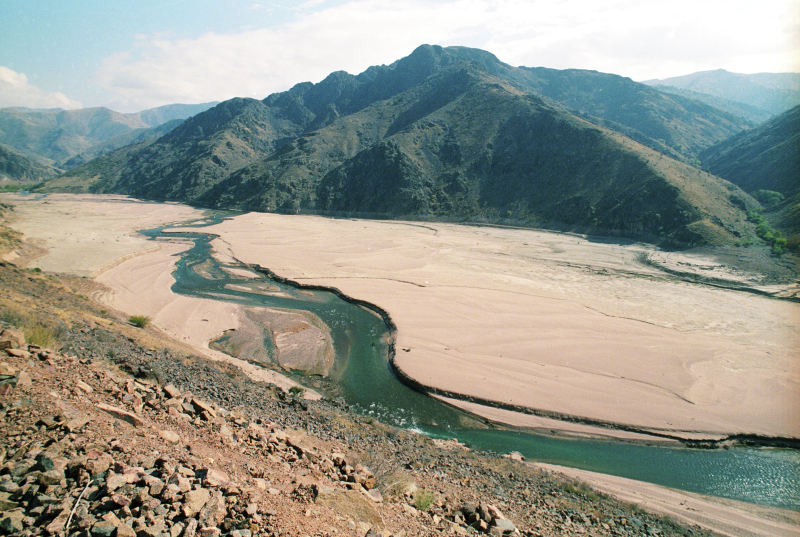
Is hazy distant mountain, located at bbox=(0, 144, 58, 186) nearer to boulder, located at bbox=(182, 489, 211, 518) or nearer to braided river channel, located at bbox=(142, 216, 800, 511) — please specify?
braided river channel, located at bbox=(142, 216, 800, 511)

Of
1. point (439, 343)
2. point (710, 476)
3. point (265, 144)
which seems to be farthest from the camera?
point (265, 144)

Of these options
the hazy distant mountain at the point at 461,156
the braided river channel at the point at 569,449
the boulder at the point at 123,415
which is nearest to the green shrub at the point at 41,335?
the boulder at the point at 123,415

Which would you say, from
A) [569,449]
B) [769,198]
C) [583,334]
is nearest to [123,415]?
[569,449]

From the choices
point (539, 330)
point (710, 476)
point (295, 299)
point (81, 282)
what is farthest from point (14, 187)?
point (710, 476)

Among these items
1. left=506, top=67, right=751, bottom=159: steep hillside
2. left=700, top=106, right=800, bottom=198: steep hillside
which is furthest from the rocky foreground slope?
left=506, top=67, right=751, bottom=159: steep hillside

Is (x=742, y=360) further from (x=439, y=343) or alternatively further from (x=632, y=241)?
(x=632, y=241)

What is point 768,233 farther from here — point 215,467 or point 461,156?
point 215,467

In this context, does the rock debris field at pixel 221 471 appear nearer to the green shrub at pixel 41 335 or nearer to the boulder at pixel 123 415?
the boulder at pixel 123 415
